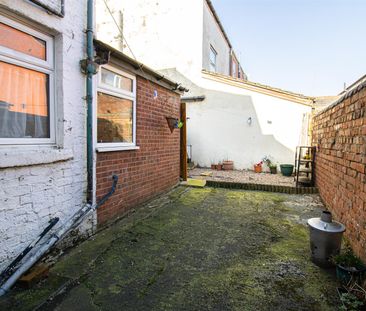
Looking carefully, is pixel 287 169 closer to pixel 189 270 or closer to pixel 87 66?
pixel 189 270

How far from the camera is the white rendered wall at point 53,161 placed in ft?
8.18

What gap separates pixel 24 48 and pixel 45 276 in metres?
2.61

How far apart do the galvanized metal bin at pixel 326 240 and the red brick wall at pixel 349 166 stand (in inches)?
10.1

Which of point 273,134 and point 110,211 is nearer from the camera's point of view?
point 110,211

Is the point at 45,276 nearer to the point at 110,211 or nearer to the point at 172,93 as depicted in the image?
the point at 110,211

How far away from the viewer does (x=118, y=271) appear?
279 cm

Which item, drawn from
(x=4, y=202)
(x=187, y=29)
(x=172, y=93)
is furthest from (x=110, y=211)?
(x=187, y=29)

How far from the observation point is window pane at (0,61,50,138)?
253 centimetres

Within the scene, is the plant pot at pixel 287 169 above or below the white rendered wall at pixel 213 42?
below

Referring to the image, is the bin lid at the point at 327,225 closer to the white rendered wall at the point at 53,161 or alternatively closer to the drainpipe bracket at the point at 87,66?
the white rendered wall at the point at 53,161

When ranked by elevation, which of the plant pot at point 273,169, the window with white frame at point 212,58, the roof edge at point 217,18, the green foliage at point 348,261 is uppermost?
the roof edge at point 217,18

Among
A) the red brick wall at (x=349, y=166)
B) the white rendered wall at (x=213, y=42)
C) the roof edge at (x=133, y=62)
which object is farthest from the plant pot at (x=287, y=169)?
the white rendered wall at (x=213, y=42)

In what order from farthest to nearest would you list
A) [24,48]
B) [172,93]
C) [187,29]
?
[187,29], [172,93], [24,48]

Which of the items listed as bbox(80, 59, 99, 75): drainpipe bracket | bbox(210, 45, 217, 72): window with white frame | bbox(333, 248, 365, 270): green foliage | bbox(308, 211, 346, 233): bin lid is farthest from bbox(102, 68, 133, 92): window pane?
bbox(210, 45, 217, 72): window with white frame
